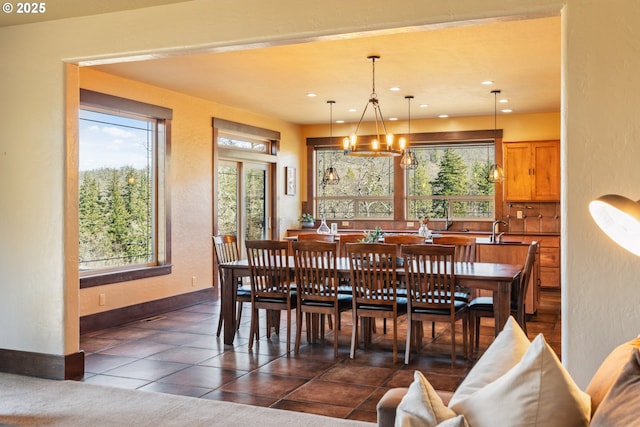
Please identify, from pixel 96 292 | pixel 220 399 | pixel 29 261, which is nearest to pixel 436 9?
pixel 220 399

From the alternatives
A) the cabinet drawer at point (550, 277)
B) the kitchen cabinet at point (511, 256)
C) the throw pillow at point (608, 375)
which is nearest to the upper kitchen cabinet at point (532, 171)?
the cabinet drawer at point (550, 277)

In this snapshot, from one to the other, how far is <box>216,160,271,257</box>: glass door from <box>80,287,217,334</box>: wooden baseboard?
3.30 ft

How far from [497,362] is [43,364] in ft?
11.9

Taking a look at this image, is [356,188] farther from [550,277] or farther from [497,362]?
[497,362]

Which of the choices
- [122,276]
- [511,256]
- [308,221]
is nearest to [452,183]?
[308,221]

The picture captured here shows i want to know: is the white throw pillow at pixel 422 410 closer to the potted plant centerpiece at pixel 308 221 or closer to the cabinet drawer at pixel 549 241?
the cabinet drawer at pixel 549 241

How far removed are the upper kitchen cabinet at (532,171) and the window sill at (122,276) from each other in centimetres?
522

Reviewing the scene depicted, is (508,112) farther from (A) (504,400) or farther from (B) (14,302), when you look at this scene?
(A) (504,400)

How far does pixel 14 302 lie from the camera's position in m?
4.53

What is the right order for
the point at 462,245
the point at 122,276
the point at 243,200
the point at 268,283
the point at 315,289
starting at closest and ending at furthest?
the point at 315,289, the point at 268,283, the point at 462,245, the point at 122,276, the point at 243,200

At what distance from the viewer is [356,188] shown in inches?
405

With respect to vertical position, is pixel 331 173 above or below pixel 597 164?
above

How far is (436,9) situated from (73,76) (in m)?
2.66

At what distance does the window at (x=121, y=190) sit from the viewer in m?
6.27
